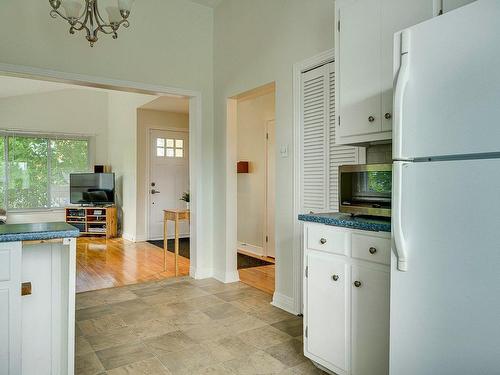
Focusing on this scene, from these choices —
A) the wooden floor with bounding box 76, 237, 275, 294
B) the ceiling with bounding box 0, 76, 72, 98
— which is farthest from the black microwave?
the ceiling with bounding box 0, 76, 72, 98

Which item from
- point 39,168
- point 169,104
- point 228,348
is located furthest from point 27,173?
Answer: point 228,348

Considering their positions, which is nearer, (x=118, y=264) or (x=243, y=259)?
(x=118, y=264)

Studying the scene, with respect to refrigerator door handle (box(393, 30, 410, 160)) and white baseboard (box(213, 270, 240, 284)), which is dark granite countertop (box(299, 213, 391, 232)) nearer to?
refrigerator door handle (box(393, 30, 410, 160))

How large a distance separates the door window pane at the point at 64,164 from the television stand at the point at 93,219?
65cm

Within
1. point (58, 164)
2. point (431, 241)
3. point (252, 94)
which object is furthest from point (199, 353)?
point (58, 164)

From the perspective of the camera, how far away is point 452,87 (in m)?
1.27

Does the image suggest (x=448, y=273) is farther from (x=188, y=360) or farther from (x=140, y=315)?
(x=140, y=315)

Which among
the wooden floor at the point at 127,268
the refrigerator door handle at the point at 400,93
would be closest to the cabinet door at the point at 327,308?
the refrigerator door handle at the point at 400,93

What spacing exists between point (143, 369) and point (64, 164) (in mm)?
6954

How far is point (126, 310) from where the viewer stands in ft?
10.5

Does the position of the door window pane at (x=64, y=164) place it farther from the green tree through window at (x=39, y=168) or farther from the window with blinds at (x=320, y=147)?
the window with blinds at (x=320, y=147)

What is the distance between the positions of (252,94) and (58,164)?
5899 mm

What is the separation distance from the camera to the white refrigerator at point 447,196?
3.86 ft

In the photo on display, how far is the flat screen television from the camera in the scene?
7496mm
